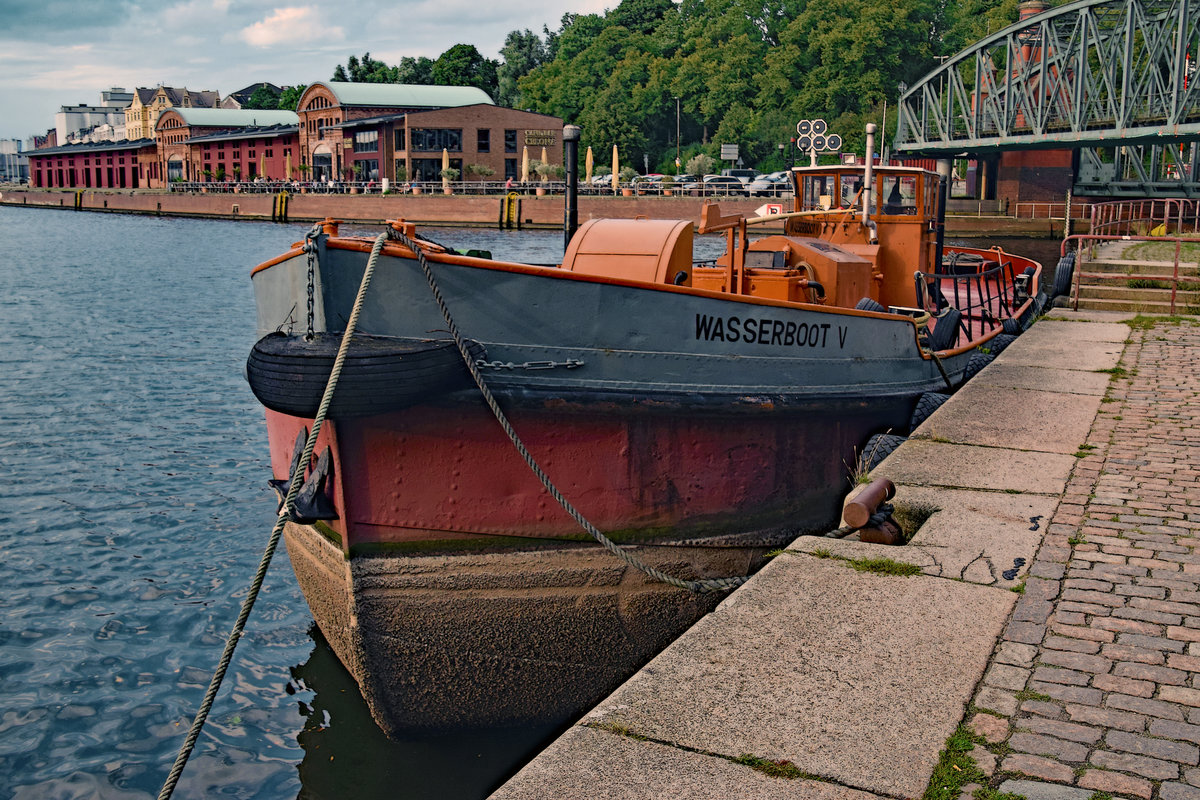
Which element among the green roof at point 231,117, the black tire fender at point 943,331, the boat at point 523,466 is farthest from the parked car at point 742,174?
the boat at point 523,466

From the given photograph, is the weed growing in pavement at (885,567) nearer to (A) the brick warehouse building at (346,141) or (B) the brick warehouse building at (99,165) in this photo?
(A) the brick warehouse building at (346,141)

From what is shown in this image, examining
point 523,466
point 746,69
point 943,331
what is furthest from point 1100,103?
point 523,466

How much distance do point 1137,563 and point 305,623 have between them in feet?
22.4

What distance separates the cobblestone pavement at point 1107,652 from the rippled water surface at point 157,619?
3.73 m

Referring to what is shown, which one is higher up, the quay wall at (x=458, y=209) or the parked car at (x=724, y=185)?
the parked car at (x=724, y=185)

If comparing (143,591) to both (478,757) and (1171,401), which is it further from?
(1171,401)

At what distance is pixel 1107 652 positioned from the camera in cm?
469

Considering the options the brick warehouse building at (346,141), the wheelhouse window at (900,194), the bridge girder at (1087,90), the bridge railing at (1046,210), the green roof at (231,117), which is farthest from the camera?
the green roof at (231,117)

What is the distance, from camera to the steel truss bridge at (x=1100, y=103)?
4934 cm

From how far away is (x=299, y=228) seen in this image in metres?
80.3

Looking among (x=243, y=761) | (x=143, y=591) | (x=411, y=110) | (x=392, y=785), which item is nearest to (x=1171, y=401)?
(x=392, y=785)

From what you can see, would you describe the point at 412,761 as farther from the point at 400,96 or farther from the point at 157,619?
the point at 400,96

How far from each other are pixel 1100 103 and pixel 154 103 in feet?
501

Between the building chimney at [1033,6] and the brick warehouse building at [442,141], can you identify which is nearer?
the building chimney at [1033,6]
